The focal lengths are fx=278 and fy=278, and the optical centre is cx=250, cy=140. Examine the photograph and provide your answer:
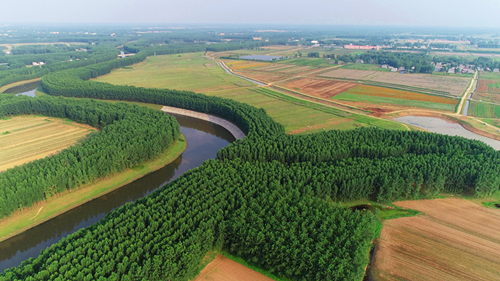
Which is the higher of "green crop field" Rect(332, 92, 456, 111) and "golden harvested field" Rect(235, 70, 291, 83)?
"golden harvested field" Rect(235, 70, 291, 83)

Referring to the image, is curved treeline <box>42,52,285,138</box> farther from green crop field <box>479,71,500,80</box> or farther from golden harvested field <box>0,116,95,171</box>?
green crop field <box>479,71,500,80</box>

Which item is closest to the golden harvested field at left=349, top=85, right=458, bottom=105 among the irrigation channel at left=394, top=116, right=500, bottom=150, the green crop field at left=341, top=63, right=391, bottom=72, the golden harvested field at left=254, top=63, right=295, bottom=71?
the irrigation channel at left=394, top=116, right=500, bottom=150

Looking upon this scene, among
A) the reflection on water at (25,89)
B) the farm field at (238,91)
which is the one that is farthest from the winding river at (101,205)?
the reflection on water at (25,89)

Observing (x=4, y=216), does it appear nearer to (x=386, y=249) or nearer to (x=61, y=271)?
(x=61, y=271)

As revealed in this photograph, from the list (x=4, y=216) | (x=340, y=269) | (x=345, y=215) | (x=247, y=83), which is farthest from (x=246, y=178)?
(x=247, y=83)

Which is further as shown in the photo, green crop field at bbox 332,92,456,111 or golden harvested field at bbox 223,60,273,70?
golden harvested field at bbox 223,60,273,70

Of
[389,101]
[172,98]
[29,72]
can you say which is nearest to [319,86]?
[389,101]

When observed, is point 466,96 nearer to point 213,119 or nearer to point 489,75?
point 489,75
